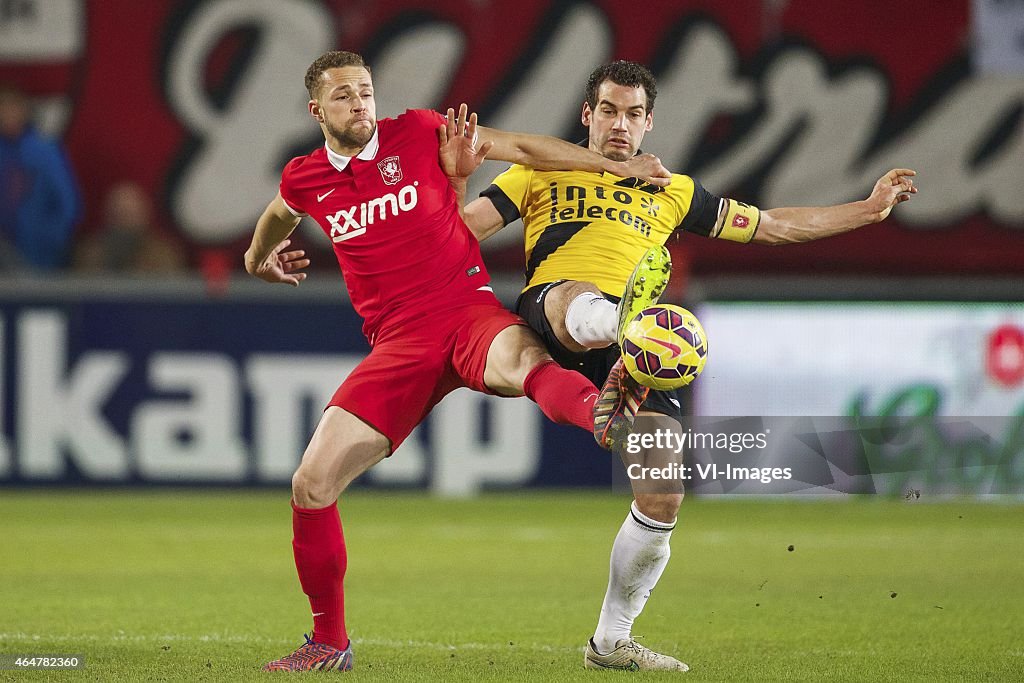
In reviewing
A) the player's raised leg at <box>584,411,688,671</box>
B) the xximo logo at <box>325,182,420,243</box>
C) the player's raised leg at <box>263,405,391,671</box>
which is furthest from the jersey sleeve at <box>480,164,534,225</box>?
the player's raised leg at <box>584,411,688,671</box>

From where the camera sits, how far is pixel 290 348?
1218 centimetres

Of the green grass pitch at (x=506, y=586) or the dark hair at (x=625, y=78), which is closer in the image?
the green grass pitch at (x=506, y=586)

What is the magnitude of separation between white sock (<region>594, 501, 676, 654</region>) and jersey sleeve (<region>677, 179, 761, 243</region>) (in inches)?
50.0

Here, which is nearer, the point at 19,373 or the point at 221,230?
the point at 19,373

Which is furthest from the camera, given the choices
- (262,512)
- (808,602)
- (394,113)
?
(394,113)

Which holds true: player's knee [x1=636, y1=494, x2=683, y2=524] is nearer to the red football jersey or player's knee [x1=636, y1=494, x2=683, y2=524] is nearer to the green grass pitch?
the green grass pitch

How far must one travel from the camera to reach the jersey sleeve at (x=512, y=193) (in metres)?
6.77

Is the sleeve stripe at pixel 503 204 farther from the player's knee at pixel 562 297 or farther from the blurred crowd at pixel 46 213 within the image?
the blurred crowd at pixel 46 213

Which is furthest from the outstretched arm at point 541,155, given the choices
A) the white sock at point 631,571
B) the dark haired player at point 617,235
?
the white sock at point 631,571

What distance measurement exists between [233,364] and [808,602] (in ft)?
18.2

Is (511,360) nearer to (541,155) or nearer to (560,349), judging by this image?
(560,349)

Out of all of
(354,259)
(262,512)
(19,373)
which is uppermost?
(354,259)

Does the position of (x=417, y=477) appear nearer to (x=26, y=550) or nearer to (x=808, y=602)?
(x=26, y=550)

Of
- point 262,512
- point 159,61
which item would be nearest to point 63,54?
point 159,61
